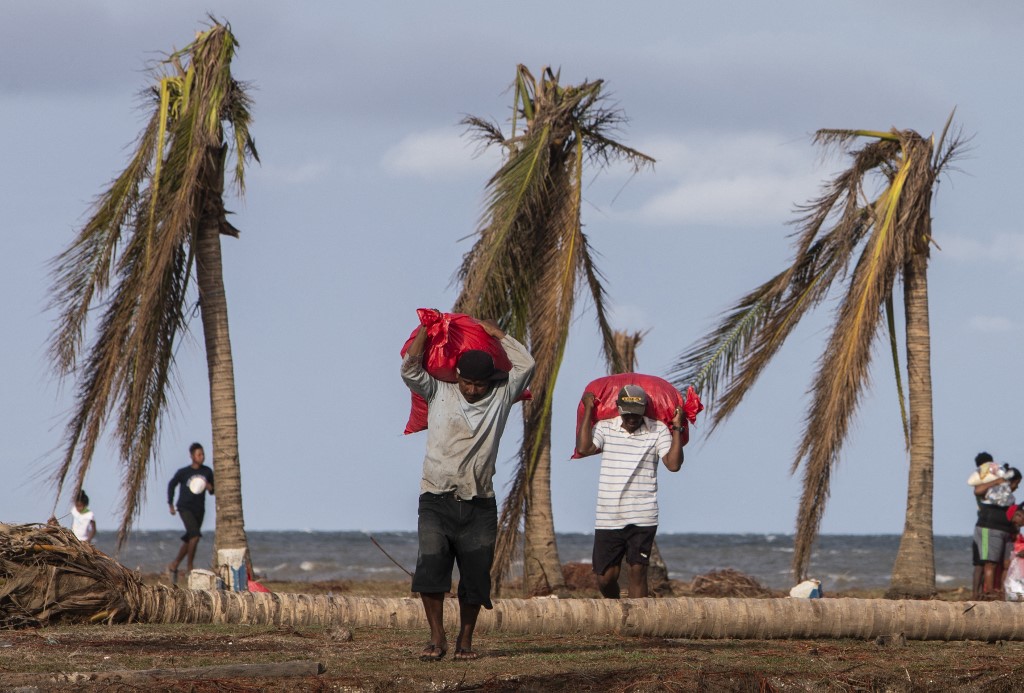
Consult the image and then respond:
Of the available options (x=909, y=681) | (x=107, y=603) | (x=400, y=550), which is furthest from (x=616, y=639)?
(x=400, y=550)

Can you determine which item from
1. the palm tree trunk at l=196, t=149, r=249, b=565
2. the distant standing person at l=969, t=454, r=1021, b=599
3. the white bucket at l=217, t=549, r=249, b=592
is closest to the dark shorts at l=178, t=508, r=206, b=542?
the palm tree trunk at l=196, t=149, r=249, b=565

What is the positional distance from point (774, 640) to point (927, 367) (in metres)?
7.19

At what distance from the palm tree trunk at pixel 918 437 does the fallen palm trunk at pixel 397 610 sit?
247 inches

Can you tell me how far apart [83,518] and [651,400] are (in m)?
8.88

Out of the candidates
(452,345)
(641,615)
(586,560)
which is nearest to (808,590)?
(641,615)

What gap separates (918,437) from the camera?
51.0 feet

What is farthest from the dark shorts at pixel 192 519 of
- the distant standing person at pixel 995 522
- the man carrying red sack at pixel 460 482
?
the man carrying red sack at pixel 460 482

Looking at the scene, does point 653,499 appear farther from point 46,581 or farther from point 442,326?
point 46,581

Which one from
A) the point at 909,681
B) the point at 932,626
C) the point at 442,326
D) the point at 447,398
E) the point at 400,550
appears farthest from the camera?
the point at 400,550

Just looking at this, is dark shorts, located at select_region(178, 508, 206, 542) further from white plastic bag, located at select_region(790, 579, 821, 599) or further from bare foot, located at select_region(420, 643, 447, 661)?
bare foot, located at select_region(420, 643, 447, 661)

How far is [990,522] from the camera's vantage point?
48.2 ft

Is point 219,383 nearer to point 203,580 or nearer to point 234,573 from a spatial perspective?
point 234,573

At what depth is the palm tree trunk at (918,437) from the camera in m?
15.5

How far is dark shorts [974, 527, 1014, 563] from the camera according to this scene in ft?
48.0
